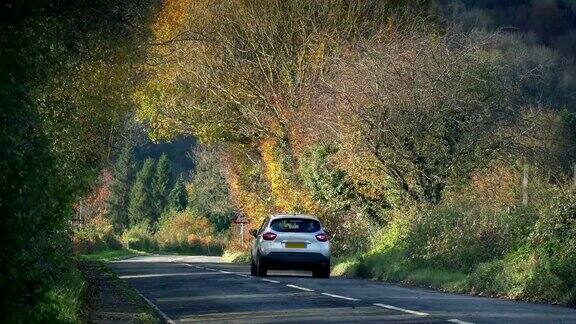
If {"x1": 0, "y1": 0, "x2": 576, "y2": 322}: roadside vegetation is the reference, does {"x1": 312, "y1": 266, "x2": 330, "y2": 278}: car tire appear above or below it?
below

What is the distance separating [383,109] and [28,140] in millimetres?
23454

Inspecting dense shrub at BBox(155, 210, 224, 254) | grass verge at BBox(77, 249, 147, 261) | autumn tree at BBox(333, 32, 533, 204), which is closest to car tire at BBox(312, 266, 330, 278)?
autumn tree at BBox(333, 32, 533, 204)

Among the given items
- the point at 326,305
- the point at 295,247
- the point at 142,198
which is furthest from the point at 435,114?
the point at 142,198

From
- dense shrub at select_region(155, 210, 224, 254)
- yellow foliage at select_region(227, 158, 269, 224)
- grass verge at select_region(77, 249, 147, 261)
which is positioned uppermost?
yellow foliage at select_region(227, 158, 269, 224)

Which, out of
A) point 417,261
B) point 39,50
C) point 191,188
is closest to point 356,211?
point 417,261

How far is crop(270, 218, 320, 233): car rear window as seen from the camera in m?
31.7

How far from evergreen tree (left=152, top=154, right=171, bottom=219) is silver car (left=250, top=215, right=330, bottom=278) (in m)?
131

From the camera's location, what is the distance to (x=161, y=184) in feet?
536

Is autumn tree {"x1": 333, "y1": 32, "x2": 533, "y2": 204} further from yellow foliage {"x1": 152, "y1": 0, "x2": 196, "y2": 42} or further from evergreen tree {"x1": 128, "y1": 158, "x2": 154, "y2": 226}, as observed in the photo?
evergreen tree {"x1": 128, "y1": 158, "x2": 154, "y2": 226}

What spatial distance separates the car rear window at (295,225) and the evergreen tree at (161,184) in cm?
13056

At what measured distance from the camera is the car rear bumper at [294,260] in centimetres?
3127

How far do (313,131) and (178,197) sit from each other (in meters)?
117

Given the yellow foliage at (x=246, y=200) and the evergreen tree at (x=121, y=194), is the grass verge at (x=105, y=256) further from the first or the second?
the evergreen tree at (x=121, y=194)

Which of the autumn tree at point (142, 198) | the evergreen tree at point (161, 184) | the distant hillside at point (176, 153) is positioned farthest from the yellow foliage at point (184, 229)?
the distant hillside at point (176, 153)
